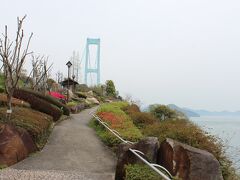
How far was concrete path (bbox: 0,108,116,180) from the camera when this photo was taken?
8.91 metres

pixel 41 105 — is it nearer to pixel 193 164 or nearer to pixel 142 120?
pixel 142 120

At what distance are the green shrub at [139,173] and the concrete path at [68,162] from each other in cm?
129

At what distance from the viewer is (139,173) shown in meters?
7.49

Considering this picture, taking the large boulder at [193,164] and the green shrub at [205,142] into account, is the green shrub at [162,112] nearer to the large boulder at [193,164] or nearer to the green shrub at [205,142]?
the green shrub at [205,142]

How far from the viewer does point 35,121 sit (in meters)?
12.9

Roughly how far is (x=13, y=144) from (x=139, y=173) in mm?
4278

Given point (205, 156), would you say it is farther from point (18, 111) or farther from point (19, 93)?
point (19, 93)

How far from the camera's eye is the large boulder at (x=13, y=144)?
32.7 feet

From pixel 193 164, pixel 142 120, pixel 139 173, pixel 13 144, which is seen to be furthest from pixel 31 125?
pixel 142 120

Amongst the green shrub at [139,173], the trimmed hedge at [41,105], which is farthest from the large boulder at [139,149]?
the trimmed hedge at [41,105]

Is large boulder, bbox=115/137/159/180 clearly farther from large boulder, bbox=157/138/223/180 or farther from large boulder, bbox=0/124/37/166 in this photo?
large boulder, bbox=0/124/37/166


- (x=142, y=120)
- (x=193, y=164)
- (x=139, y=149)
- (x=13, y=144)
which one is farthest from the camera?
(x=142, y=120)

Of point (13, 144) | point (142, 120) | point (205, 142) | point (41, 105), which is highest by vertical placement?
point (41, 105)

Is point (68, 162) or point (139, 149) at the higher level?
point (139, 149)
